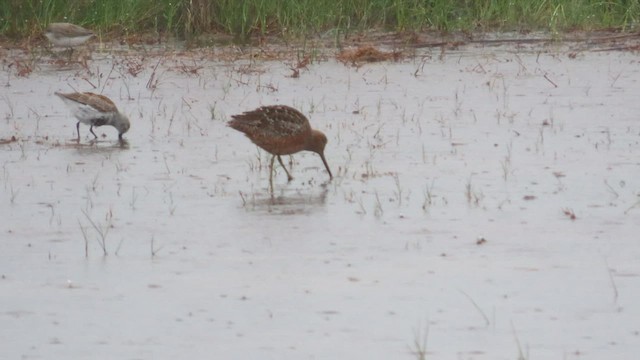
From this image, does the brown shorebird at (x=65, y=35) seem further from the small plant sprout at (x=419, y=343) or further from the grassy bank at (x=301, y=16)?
the small plant sprout at (x=419, y=343)

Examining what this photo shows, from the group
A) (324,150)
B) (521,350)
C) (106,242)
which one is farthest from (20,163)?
(521,350)

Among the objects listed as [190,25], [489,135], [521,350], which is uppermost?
[190,25]

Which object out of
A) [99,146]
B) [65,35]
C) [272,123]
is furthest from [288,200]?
[65,35]

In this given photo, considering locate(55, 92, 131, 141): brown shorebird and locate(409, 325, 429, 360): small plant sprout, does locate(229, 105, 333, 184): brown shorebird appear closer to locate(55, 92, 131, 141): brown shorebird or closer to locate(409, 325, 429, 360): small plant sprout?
locate(55, 92, 131, 141): brown shorebird

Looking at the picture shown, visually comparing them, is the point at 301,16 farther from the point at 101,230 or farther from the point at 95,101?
the point at 101,230

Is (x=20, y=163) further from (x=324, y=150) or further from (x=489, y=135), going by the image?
(x=489, y=135)

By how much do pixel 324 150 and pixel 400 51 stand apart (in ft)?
19.4

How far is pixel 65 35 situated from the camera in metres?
17.1

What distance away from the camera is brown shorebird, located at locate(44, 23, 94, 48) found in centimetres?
1706

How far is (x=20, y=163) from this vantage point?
1123cm

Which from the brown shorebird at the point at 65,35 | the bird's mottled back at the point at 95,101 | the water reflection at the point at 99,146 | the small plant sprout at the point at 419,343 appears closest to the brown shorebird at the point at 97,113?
the bird's mottled back at the point at 95,101

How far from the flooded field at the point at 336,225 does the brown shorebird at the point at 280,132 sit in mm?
229

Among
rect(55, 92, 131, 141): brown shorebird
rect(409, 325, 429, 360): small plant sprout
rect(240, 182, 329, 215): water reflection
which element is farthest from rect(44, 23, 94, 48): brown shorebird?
rect(409, 325, 429, 360): small plant sprout

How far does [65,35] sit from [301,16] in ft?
10.5
